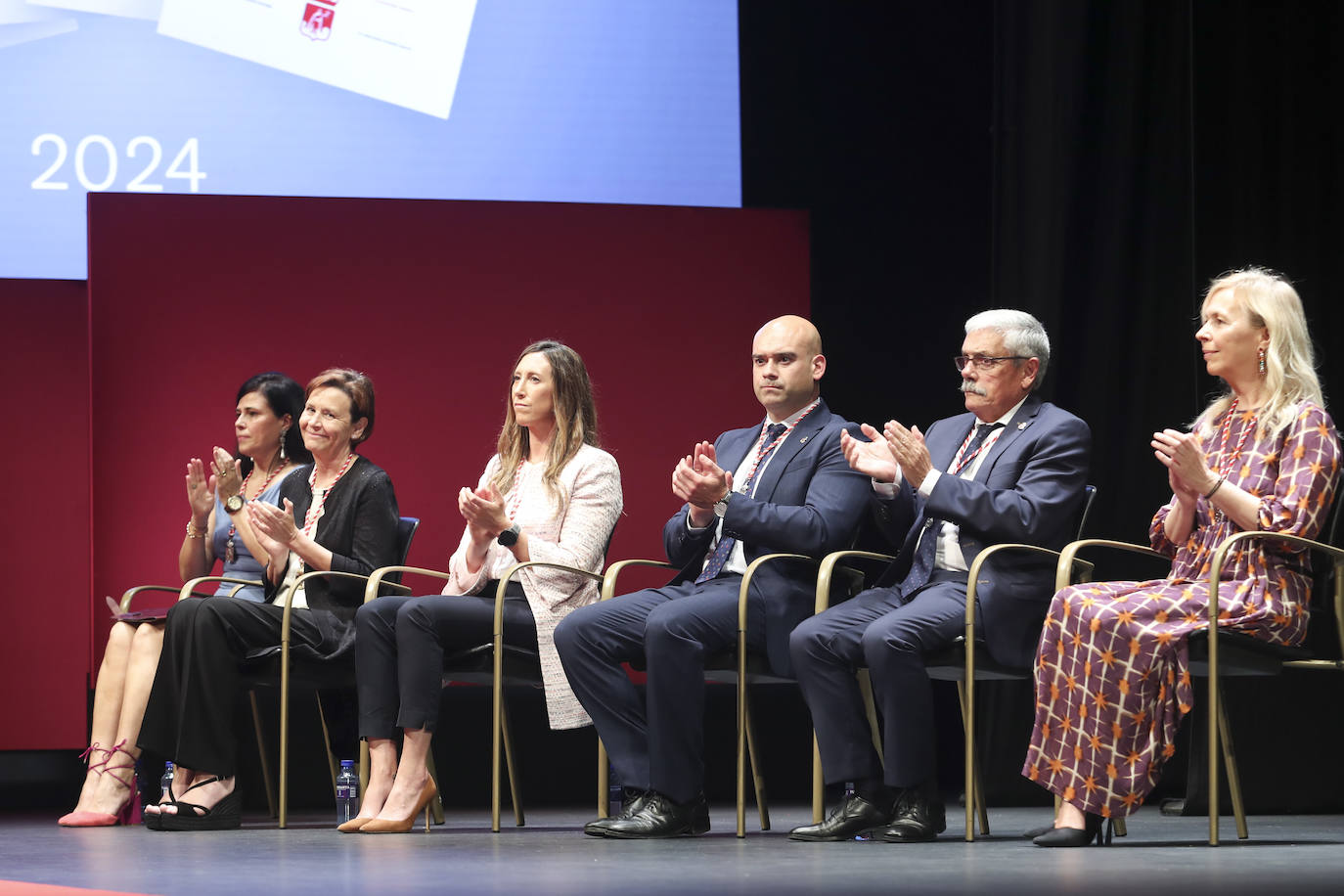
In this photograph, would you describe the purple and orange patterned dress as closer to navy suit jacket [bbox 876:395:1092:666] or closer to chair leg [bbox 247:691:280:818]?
navy suit jacket [bbox 876:395:1092:666]

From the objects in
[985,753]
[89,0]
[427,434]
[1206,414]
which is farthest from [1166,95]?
[89,0]

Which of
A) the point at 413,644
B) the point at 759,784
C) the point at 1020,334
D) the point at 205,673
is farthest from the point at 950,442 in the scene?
the point at 205,673

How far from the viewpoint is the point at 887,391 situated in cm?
552

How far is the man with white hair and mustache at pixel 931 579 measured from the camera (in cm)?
344

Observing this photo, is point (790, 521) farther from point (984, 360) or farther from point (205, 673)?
point (205, 673)

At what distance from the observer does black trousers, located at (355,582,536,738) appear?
3.91m

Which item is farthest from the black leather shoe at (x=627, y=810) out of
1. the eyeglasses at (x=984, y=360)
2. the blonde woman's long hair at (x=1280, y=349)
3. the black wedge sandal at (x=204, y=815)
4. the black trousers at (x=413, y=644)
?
the blonde woman's long hair at (x=1280, y=349)

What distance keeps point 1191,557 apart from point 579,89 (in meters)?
2.81

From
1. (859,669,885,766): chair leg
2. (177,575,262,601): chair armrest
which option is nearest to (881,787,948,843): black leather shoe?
(859,669,885,766): chair leg

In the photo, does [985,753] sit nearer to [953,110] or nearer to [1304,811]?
[1304,811]

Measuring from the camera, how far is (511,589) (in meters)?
4.08

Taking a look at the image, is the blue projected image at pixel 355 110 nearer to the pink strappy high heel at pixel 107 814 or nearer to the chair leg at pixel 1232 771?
the pink strappy high heel at pixel 107 814

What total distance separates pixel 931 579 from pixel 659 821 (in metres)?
0.80

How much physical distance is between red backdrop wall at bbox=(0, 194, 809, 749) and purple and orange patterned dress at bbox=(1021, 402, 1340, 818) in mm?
1953
